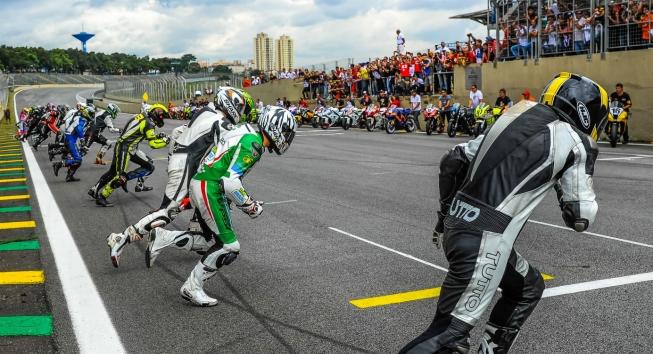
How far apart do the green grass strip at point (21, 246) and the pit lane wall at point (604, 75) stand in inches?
758

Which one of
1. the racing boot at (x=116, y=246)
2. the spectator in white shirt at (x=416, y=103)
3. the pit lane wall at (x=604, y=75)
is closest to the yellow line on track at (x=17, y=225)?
the racing boot at (x=116, y=246)

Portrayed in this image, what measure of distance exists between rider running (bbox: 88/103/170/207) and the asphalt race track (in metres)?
0.39

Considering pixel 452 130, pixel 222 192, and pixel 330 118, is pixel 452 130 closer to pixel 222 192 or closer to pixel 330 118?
pixel 330 118

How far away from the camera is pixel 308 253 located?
26.6 ft

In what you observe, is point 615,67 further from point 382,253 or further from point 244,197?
point 244,197

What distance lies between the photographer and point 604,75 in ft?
75.8

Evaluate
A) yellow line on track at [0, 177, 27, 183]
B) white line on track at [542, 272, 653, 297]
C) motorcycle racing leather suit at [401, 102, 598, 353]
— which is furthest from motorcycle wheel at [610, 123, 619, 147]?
motorcycle racing leather suit at [401, 102, 598, 353]

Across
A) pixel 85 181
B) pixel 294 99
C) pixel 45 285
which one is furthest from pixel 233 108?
pixel 294 99

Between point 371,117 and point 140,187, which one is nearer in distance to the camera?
point 140,187

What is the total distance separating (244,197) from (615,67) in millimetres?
20123

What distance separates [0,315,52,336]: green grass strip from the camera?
5484 mm

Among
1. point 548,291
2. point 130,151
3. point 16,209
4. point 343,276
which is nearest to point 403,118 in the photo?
point 130,151

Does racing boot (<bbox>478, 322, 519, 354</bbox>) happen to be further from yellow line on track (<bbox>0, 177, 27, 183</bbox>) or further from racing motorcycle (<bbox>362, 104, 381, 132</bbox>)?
racing motorcycle (<bbox>362, 104, 381, 132</bbox>)

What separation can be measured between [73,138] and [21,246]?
8.09 meters
